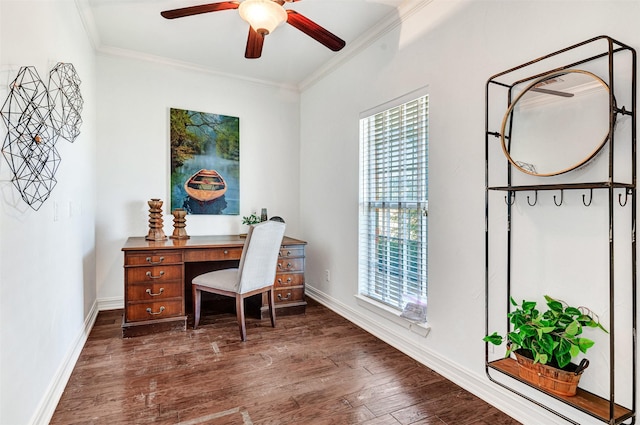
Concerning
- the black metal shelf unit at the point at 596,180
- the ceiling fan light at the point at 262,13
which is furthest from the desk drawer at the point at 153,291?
the black metal shelf unit at the point at 596,180

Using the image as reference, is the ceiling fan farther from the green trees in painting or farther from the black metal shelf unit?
the green trees in painting

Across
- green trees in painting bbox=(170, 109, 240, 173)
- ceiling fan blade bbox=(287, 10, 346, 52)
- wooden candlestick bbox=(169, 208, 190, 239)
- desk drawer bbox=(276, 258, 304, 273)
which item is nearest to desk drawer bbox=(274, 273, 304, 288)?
desk drawer bbox=(276, 258, 304, 273)

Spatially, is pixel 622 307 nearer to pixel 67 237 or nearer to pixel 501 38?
pixel 501 38

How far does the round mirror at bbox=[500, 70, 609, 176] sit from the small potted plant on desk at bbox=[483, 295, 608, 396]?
0.65 metres

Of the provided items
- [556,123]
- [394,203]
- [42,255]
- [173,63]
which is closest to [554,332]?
[556,123]

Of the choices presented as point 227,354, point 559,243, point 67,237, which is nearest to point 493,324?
point 559,243

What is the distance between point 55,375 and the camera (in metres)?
2.00

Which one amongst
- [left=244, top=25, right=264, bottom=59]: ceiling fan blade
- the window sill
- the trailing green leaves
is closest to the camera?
the trailing green leaves

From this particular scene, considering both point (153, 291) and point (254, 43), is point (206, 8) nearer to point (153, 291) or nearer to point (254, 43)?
point (254, 43)

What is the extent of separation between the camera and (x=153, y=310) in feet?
9.89

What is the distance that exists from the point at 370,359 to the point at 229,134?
286cm

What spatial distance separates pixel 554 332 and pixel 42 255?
247 centimetres

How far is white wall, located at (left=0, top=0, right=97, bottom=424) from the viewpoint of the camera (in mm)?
1375

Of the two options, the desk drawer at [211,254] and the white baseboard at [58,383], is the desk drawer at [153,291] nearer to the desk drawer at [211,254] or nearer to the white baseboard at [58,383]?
the desk drawer at [211,254]
